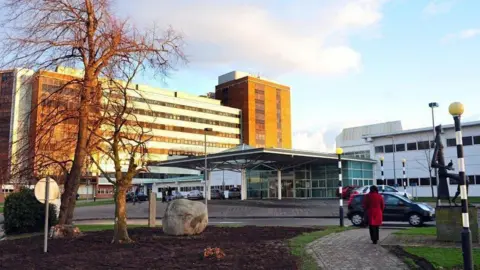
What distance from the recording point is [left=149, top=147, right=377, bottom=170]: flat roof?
4744 cm

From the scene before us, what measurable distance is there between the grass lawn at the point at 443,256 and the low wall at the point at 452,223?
1436mm

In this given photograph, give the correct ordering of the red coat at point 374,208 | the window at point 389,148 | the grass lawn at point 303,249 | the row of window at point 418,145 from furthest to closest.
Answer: the window at point 389,148 → the row of window at point 418,145 → the red coat at point 374,208 → the grass lawn at point 303,249

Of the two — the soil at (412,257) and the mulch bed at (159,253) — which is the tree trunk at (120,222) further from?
the soil at (412,257)

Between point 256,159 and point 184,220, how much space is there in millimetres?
35431

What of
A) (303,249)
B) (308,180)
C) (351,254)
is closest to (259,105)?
(308,180)

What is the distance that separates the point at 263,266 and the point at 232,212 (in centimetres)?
2685

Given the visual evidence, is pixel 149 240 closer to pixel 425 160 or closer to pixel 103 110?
pixel 103 110

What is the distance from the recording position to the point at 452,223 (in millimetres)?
12047

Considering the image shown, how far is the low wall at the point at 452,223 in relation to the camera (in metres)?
11.8

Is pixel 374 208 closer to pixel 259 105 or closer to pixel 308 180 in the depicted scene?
pixel 308 180

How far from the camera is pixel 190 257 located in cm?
1080

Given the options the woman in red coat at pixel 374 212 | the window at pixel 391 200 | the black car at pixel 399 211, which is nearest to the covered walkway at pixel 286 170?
the window at pixel 391 200

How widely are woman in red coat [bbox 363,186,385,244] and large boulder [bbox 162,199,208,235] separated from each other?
20.4ft

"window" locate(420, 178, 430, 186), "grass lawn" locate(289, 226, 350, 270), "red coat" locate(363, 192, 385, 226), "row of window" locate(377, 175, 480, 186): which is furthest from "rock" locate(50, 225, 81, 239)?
"window" locate(420, 178, 430, 186)
